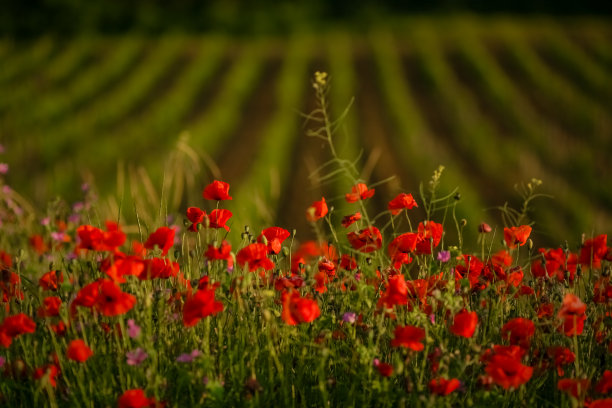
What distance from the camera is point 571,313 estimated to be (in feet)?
4.93

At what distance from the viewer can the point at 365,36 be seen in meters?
21.5

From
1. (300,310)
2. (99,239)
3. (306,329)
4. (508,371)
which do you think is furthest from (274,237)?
(508,371)

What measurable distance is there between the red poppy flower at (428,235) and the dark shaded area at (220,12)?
21.5 m

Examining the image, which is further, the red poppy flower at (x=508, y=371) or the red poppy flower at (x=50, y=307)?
the red poppy flower at (x=50, y=307)

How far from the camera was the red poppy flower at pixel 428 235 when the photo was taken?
1.81m

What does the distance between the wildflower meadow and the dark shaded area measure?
21.6 metres

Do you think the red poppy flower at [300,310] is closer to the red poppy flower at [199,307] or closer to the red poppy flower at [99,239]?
the red poppy flower at [199,307]

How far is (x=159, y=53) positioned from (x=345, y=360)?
759 inches

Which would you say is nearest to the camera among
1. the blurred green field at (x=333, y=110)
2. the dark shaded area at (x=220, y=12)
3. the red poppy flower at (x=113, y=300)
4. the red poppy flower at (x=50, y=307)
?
the red poppy flower at (x=113, y=300)

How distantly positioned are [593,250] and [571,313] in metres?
0.36

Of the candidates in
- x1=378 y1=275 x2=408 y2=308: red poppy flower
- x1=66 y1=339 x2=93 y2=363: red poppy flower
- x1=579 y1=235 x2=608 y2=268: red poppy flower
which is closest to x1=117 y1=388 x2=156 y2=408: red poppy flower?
x1=66 y1=339 x2=93 y2=363: red poppy flower

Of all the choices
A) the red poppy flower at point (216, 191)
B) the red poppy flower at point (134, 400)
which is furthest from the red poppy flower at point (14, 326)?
the red poppy flower at point (216, 191)

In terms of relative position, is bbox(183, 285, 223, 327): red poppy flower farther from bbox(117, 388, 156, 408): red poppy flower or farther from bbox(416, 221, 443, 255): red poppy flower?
bbox(416, 221, 443, 255): red poppy flower

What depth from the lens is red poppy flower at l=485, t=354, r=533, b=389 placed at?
137cm
